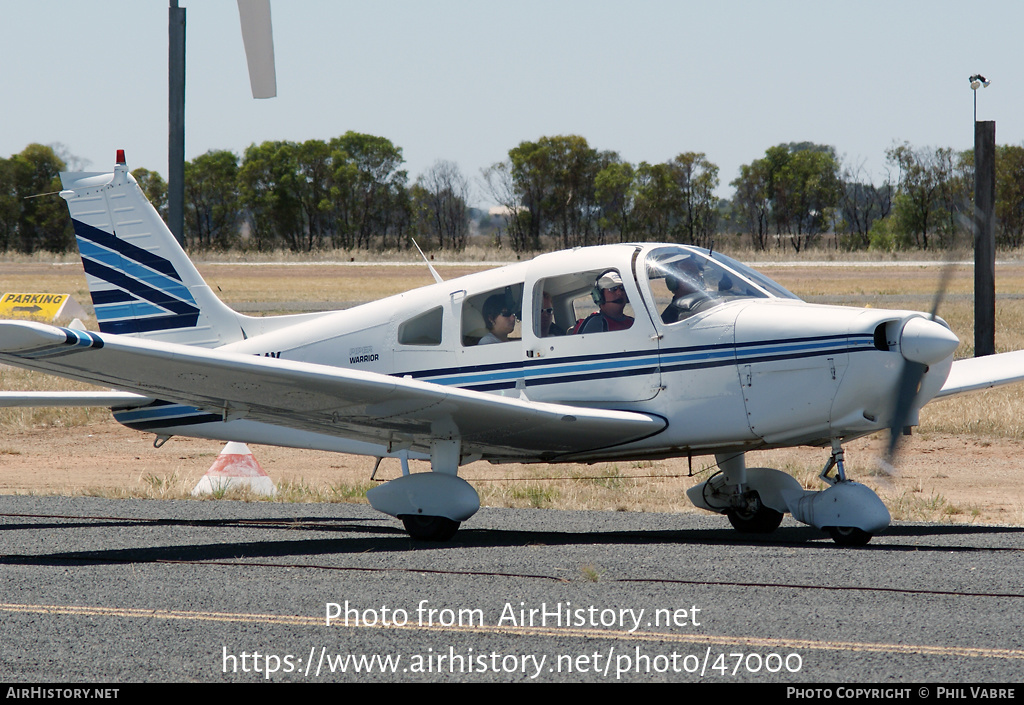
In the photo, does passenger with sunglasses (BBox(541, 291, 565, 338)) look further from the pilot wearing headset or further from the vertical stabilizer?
the vertical stabilizer

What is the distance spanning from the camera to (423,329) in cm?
922

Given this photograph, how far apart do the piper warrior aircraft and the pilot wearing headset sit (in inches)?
0.5

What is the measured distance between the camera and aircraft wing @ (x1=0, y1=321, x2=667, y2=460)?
671 cm

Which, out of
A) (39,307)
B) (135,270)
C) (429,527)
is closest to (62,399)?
(135,270)

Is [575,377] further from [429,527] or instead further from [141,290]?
[141,290]

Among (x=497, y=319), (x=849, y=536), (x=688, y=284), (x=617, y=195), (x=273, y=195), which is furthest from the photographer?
(x=273, y=195)

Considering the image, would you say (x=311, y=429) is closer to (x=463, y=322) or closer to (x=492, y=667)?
(x=463, y=322)

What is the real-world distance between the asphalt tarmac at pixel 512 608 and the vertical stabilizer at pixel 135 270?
92.7 inches

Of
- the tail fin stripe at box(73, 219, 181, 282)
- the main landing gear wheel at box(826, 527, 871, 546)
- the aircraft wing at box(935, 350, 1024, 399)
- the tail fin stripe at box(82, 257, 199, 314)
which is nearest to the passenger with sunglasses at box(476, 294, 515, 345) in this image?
the main landing gear wheel at box(826, 527, 871, 546)

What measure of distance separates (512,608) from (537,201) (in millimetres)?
70921

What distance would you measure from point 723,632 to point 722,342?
322 centimetres

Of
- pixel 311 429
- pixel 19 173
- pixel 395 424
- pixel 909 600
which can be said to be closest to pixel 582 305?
pixel 395 424

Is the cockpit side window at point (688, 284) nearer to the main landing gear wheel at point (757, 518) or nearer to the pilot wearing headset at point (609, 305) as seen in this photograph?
the pilot wearing headset at point (609, 305)

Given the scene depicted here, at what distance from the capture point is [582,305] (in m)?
8.67
